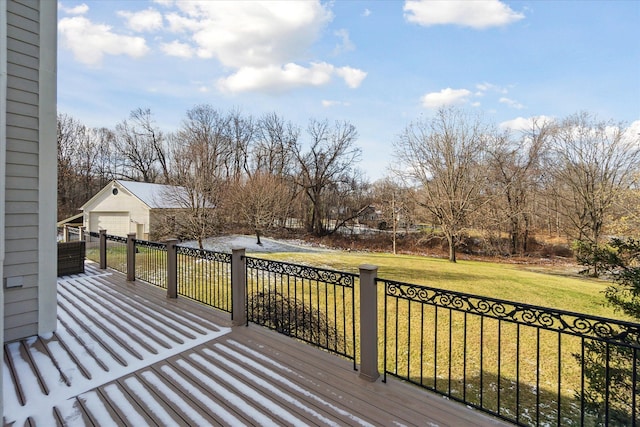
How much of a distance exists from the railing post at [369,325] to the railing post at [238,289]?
1785mm

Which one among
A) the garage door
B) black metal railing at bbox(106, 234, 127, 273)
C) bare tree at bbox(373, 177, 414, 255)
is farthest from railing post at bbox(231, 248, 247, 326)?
the garage door

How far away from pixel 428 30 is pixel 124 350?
9.51 meters

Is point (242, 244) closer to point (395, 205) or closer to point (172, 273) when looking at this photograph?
point (395, 205)

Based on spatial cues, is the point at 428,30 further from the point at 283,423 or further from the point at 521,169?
the point at 521,169

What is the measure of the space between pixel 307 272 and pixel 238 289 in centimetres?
99

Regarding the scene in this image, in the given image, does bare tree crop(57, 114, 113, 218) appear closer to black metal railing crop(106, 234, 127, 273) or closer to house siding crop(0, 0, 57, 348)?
black metal railing crop(106, 234, 127, 273)

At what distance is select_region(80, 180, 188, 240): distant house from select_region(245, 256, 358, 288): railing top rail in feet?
40.5

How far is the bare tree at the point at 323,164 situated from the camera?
25062 millimetres

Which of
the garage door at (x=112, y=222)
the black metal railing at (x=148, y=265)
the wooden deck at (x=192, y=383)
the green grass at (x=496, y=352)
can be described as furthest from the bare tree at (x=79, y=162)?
the green grass at (x=496, y=352)

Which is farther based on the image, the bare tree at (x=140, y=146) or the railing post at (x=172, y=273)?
the bare tree at (x=140, y=146)

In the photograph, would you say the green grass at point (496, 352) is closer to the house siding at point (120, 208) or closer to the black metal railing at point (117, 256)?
the black metal railing at point (117, 256)

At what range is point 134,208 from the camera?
55.2ft

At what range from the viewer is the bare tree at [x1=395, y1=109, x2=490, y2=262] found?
15664mm

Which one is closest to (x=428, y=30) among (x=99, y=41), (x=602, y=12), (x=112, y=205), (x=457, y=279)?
(x=602, y=12)
